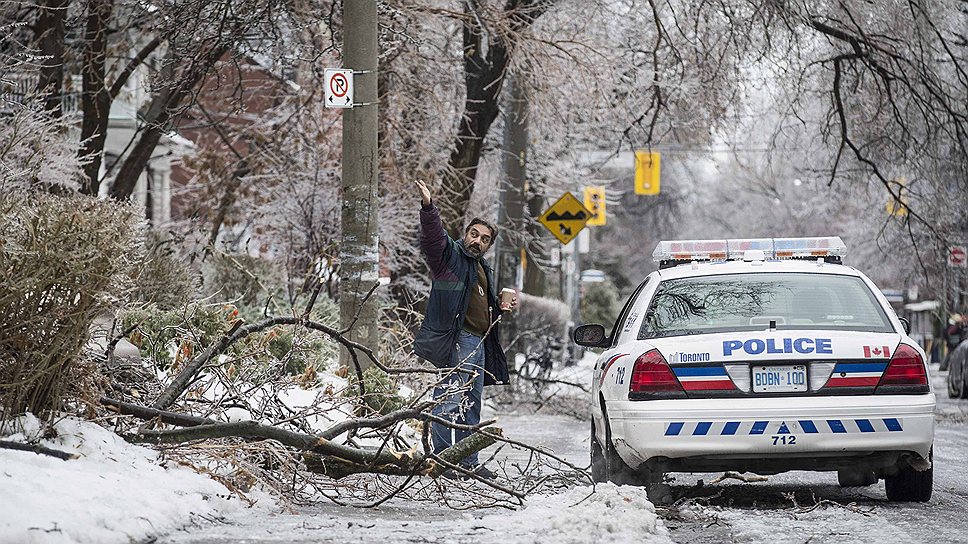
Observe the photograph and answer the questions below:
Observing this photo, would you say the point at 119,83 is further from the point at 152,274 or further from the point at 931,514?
Answer: the point at 931,514

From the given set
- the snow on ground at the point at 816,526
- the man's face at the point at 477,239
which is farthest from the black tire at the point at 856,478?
the man's face at the point at 477,239

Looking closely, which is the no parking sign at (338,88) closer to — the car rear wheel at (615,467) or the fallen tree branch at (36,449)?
the car rear wheel at (615,467)

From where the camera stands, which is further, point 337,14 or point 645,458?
point 337,14

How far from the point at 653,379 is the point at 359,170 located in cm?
461

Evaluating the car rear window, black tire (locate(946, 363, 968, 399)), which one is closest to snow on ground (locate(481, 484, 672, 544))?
the car rear window

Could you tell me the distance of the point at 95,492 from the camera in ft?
19.7

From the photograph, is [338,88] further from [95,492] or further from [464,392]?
[95,492]

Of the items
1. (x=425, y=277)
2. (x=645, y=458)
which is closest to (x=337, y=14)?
(x=425, y=277)

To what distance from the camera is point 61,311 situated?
6.47m

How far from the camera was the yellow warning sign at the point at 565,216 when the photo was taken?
76.8 feet

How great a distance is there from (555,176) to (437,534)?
75.2 ft

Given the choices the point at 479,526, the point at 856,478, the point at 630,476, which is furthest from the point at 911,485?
the point at 479,526

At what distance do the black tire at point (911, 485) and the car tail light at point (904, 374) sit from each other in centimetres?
56

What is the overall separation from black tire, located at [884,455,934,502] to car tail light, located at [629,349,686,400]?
58.7 inches
